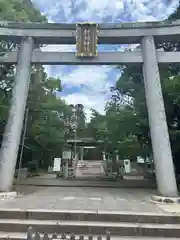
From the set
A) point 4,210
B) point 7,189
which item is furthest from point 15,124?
point 4,210

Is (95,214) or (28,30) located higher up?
(28,30)

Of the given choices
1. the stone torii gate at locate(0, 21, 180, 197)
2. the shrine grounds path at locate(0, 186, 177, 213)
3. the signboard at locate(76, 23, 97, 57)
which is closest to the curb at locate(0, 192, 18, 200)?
the shrine grounds path at locate(0, 186, 177, 213)

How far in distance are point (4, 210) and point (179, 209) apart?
13.7 feet

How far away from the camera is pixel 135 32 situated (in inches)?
336

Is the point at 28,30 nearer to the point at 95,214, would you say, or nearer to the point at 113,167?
the point at 95,214

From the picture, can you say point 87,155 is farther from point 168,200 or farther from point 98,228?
point 98,228

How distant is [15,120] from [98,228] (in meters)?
4.69

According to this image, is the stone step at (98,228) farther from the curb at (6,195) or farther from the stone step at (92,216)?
the curb at (6,195)

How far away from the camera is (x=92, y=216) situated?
16.3ft

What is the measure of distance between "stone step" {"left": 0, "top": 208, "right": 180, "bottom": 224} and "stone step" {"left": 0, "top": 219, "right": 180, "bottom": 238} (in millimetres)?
214

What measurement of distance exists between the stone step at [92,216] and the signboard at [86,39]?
5507 mm

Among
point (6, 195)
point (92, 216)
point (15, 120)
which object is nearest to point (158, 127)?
point (92, 216)

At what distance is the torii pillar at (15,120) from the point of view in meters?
7.33

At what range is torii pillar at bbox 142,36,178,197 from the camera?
7.09 meters
